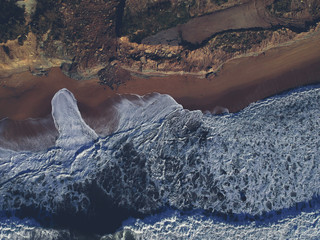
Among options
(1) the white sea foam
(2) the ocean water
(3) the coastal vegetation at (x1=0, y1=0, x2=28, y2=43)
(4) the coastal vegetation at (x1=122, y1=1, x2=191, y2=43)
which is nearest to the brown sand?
(1) the white sea foam

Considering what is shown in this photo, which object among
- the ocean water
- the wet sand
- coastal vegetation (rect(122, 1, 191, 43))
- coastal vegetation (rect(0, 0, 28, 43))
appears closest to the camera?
coastal vegetation (rect(0, 0, 28, 43))

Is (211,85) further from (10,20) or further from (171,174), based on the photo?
(10,20)

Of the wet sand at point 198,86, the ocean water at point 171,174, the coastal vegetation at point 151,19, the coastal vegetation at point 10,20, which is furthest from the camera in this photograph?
the wet sand at point 198,86

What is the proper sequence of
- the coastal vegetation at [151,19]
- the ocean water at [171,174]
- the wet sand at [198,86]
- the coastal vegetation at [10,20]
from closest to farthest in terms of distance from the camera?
the coastal vegetation at [10,20] < the coastal vegetation at [151,19] < the ocean water at [171,174] < the wet sand at [198,86]

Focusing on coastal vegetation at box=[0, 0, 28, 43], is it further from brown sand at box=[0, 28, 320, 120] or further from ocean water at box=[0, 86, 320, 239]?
ocean water at box=[0, 86, 320, 239]

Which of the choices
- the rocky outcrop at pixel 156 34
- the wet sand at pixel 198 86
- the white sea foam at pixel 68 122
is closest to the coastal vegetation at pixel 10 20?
the rocky outcrop at pixel 156 34

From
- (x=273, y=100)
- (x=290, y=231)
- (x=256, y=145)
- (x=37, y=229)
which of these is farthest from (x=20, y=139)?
(x=290, y=231)

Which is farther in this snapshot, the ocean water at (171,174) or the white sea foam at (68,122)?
the white sea foam at (68,122)

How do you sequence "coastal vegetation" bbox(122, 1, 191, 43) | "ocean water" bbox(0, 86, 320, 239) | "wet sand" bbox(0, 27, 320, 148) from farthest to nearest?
"wet sand" bbox(0, 27, 320, 148)
"ocean water" bbox(0, 86, 320, 239)
"coastal vegetation" bbox(122, 1, 191, 43)

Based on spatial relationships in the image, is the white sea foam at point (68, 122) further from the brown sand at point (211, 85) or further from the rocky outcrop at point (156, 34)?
the rocky outcrop at point (156, 34)
